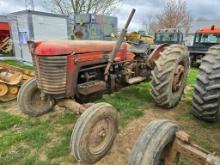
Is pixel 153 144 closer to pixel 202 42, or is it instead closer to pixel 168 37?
pixel 202 42

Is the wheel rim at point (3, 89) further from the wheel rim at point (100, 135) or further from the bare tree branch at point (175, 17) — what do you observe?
the bare tree branch at point (175, 17)

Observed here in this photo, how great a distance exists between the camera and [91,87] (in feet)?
11.2

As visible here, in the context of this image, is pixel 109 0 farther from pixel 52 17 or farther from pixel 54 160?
pixel 54 160

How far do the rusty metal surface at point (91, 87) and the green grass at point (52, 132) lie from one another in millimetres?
670

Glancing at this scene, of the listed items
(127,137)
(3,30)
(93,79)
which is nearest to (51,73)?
(93,79)

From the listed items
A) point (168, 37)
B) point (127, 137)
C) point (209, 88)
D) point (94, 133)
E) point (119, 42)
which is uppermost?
point (119, 42)

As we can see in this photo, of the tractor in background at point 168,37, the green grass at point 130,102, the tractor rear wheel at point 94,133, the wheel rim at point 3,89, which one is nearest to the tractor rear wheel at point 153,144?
the tractor rear wheel at point 94,133

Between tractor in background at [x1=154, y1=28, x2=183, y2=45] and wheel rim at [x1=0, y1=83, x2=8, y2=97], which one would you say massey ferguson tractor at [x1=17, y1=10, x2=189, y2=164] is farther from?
tractor in background at [x1=154, y1=28, x2=183, y2=45]

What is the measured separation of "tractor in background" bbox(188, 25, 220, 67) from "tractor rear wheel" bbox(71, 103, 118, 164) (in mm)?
9237

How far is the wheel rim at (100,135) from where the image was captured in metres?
2.73

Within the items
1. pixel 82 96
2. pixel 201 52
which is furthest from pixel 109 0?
pixel 82 96

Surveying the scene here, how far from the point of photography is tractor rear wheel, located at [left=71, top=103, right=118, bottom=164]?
253cm

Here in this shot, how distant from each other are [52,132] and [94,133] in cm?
103

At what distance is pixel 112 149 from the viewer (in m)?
3.04
